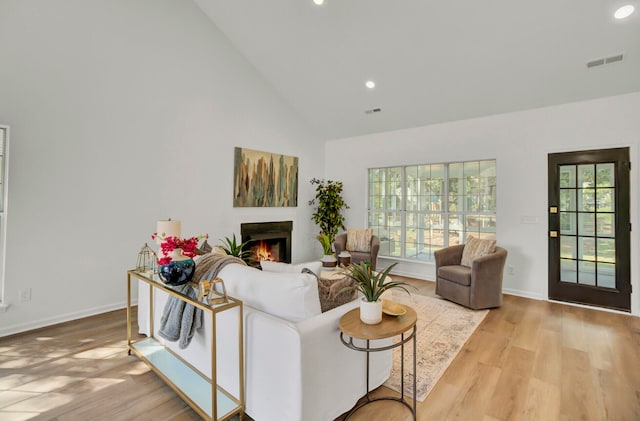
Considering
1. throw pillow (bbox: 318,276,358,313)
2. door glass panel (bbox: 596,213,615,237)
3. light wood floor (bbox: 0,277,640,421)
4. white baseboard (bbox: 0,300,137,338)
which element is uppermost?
door glass panel (bbox: 596,213,615,237)

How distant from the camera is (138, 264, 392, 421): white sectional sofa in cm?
163

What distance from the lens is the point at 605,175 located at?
12.7ft

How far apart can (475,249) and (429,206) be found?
137cm

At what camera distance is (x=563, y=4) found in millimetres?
3031

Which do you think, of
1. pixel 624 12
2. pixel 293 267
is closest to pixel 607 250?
pixel 624 12

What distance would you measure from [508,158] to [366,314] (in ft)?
13.2

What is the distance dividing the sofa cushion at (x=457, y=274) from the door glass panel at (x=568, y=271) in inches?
48.3

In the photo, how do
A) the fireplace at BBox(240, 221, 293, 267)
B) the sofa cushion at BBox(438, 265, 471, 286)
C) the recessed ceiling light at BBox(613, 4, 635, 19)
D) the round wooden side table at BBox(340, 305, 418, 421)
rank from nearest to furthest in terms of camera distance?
1. the round wooden side table at BBox(340, 305, 418, 421)
2. the recessed ceiling light at BBox(613, 4, 635, 19)
3. the sofa cushion at BBox(438, 265, 471, 286)
4. the fireplace at BBox(240, 221, 293, 267)

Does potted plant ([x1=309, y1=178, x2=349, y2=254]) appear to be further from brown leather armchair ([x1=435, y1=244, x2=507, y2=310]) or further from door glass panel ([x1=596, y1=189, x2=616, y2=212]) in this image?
door glass panel ([x1=596, y1=189, x2=616, y2=212])

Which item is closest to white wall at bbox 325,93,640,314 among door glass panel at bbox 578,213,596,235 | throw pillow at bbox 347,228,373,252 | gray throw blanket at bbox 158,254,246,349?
door glass panel at bbox 578,213,596,235

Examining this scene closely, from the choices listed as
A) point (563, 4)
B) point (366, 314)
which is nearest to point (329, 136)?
point (563, 4)

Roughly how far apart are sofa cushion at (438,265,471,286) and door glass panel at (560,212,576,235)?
4.44 ft

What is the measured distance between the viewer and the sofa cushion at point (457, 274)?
3.92 metres

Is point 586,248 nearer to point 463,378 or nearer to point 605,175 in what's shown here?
point 605,175
